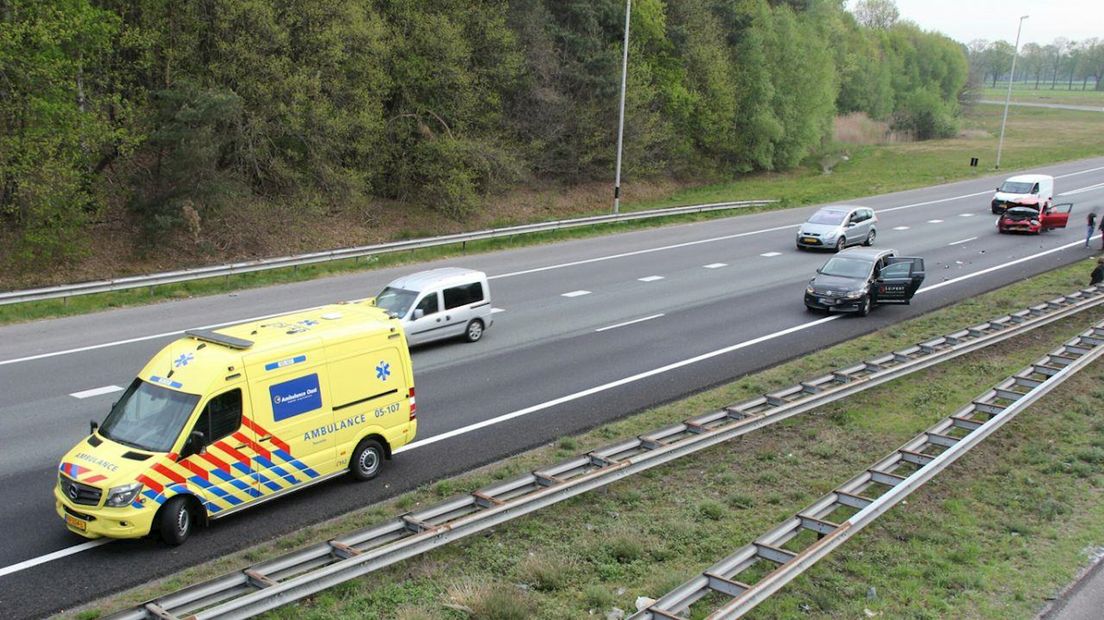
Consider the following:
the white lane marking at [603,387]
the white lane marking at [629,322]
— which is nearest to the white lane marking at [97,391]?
the white lane marking at [603,387]

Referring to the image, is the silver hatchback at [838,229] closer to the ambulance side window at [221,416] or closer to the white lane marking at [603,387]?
the white lane marking at [603,387]

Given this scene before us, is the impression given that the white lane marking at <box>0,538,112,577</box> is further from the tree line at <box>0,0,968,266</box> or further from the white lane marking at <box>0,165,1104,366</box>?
the tree line at <box>0,0,968,266</box>

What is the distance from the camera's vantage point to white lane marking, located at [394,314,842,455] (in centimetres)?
1411

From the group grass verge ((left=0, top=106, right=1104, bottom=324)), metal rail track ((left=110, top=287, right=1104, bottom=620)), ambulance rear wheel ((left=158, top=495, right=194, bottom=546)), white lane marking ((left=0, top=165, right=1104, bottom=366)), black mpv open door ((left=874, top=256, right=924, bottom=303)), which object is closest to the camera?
metal rail track ((left=110, top=287, right=1104, bottom=620))

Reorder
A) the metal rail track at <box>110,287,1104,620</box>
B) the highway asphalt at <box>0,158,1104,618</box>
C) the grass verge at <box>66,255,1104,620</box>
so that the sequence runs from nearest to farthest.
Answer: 1. the metal rail track at <box>110,287,1104,620</box>
2. the grass verge at <box>66,255,1104,620</box>
3. the highway asphalt at <box>0,158,1104,618</box>

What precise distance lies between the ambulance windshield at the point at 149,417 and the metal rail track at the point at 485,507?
95.9 inches

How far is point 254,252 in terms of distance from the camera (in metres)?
31.7

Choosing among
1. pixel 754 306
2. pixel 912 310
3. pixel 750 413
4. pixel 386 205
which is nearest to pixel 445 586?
pixel 750 413

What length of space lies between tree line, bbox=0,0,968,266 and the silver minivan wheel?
13642 mm

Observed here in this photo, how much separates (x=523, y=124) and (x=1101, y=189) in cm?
3501

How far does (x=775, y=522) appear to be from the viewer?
37.0 feet

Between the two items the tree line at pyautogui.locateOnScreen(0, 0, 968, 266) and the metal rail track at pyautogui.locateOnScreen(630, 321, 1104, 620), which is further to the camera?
the tree line at pyautogui.locateOnScreen(0, 0, 968, 266)

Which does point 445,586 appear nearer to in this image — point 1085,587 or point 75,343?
point 1085,587

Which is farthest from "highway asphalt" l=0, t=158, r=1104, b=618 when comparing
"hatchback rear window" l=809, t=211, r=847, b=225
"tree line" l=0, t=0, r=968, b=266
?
"tree line" l=0, t=0, r=968, b=266
